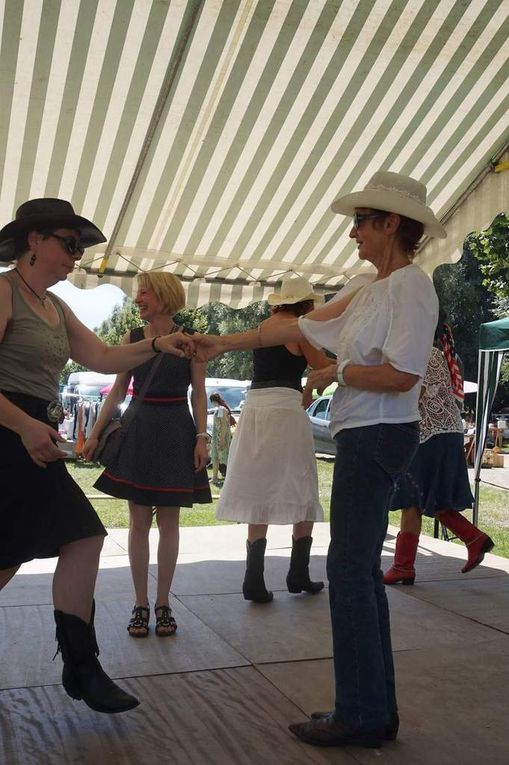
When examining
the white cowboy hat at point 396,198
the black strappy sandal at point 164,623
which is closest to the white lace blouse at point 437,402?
the black strappy sandal at point 164,623

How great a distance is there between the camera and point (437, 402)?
19.0 feet

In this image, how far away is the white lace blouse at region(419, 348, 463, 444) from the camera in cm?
578

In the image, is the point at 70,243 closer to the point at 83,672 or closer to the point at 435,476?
the point at 83,672

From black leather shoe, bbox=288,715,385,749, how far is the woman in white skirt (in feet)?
6.90


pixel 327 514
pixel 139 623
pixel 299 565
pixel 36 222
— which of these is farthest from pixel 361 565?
pixel 327 514

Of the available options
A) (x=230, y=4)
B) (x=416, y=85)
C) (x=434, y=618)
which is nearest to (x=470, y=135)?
(x=416, y=85)

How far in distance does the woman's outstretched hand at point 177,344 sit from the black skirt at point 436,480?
2.54m

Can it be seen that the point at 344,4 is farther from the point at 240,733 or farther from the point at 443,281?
the point at 443,281

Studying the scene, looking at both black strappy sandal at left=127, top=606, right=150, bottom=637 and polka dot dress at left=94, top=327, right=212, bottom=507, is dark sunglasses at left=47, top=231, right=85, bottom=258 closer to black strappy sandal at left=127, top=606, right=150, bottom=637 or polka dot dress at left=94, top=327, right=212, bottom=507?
polka dot dress at left=94, top=327, right=212, bottom=507

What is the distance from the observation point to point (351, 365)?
2988 millimetres

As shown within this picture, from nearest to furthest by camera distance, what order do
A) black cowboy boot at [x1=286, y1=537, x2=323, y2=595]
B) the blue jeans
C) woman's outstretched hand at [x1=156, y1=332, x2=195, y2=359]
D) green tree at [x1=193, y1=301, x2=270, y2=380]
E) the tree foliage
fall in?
the blue jeans
woman's outstretched hand at [x1=156, y1=332, x2=195, y2=359]
black cowboy boot at [x1=286, y1=537, x2=323, y2=595]
the tree foliage
green tree at [x1=193, y1=301, x2=270, y2=380]

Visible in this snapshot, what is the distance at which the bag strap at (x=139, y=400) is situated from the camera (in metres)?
4.49

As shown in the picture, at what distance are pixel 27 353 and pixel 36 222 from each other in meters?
0.51

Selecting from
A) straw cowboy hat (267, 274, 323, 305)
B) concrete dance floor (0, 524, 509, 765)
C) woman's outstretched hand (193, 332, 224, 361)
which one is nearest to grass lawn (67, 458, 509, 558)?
concrete dance floor (0, 524, 509, 765)
